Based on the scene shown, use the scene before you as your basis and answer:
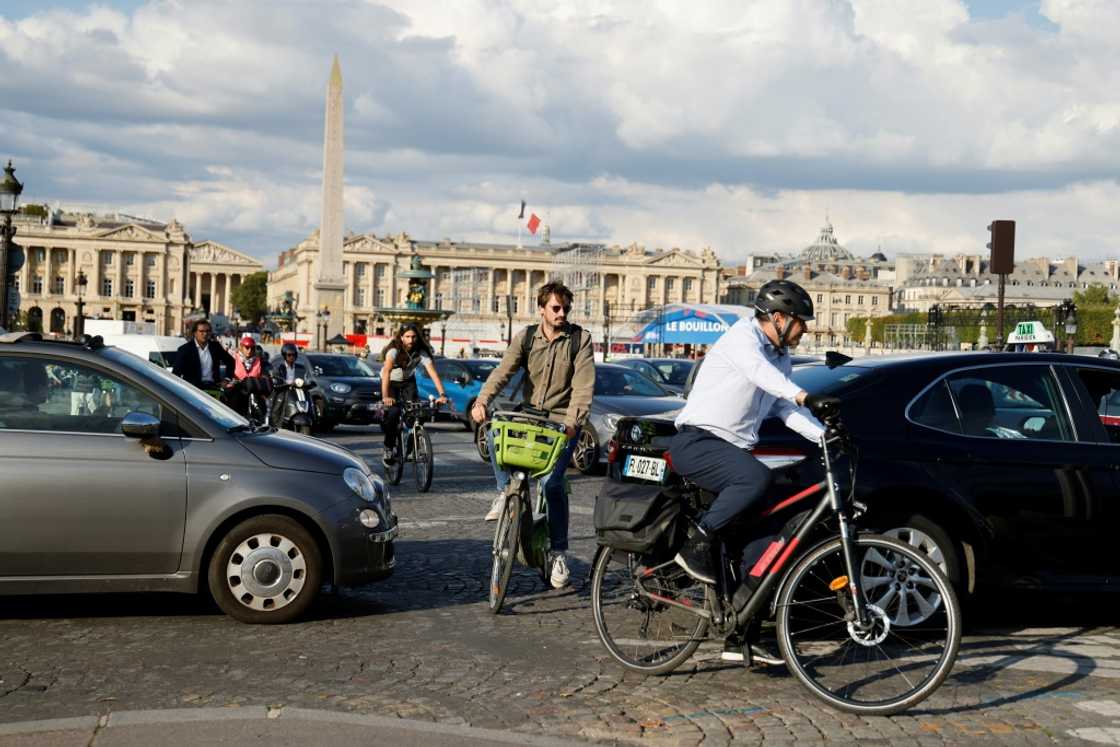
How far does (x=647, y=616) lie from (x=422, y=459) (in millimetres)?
8093

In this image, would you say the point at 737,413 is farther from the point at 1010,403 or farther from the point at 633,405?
the point at 633,405

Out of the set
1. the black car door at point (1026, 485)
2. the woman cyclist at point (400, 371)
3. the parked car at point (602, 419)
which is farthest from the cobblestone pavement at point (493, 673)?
the parked car at point (602, 419)

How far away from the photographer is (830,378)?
24.4 feet

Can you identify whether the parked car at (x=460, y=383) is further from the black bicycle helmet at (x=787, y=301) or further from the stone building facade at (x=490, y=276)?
the stone building facade at (x=490, y=276)

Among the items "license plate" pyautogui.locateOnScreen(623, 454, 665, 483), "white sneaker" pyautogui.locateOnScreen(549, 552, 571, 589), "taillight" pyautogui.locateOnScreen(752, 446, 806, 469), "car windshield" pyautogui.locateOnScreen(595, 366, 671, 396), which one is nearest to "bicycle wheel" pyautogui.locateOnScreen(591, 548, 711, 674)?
"license plate" pyautogui.locateOnScreen(623, 454, 665, 483)

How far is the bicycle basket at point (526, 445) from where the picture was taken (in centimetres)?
761

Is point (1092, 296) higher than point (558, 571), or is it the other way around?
point (1092, 296)

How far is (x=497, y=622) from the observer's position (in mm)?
7414

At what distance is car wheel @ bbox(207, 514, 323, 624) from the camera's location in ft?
23.4

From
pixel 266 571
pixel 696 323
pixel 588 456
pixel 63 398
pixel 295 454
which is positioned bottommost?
pixel 588 456

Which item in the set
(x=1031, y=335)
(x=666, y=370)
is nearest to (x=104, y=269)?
(x=666, y=370)

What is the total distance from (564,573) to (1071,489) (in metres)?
2.85

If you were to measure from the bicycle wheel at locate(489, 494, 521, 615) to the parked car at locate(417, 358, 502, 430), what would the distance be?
17688mm

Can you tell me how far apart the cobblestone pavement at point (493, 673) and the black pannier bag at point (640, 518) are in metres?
0.63
